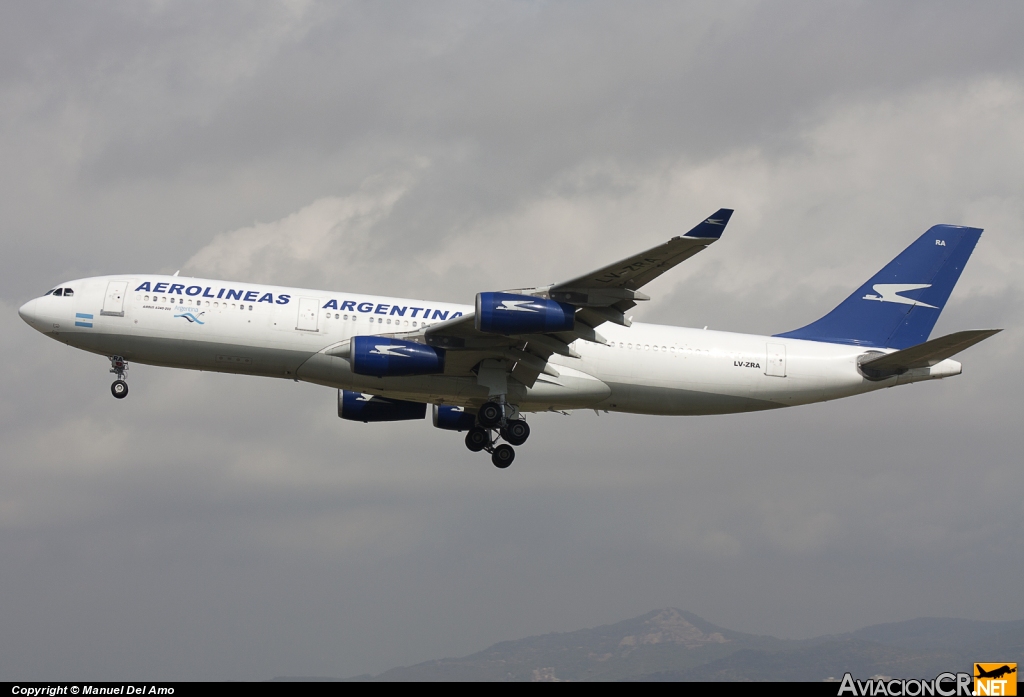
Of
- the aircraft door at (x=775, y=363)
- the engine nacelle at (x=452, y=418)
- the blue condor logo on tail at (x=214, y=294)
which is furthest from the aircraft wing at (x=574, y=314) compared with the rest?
the aircraft door at (x=775, y=363)

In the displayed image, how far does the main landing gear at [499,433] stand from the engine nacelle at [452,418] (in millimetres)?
1841

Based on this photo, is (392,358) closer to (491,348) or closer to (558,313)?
(491,348)

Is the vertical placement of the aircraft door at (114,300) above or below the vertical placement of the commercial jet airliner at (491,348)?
above

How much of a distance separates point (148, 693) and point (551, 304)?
16.3 metres

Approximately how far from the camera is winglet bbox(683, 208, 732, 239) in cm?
2930

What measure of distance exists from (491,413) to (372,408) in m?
6.61

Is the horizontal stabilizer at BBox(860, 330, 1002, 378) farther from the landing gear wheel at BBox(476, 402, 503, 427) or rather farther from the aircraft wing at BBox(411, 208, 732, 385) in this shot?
the landing gear wheel at BBox(476, 402, 503, 427)

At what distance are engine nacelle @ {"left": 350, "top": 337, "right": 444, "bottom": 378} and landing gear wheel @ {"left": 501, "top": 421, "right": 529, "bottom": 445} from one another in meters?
4.13

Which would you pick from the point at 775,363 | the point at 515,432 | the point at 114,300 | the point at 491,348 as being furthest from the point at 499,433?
the point at 114,300

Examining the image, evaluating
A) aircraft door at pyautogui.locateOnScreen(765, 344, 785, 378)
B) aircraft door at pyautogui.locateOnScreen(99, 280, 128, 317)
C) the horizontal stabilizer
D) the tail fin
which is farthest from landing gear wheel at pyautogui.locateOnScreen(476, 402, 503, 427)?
the horizontal stabilizer

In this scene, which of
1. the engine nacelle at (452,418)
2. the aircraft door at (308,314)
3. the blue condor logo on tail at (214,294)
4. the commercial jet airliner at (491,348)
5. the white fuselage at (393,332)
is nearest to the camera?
the commercial jet airliner at (491,348)

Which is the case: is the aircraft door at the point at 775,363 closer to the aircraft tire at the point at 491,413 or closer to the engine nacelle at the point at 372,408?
the aircraft tire at the point at 491,413

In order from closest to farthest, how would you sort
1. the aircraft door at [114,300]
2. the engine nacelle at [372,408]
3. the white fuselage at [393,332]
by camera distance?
the white fuselage at [393,332]
the aircraft door at [114,300]
the engine nacelle at [372,408]

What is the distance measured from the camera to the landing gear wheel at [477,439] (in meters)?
40.9
